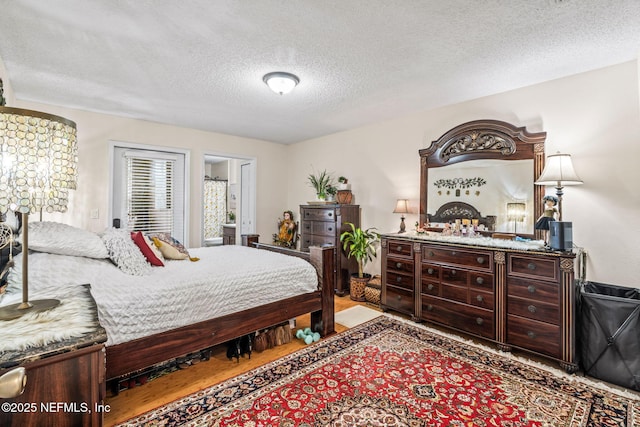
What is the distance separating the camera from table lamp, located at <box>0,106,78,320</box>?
3.27ft

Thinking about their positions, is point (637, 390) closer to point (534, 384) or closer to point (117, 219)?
point (534, 384)

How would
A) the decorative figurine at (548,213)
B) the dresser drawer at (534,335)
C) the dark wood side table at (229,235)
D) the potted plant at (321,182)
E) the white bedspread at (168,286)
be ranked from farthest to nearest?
the dark wood side table at (229,235) → the potted plant at (321,182) → the decorative figurine at (548,213) → the dresser drawer at (534,335) → the white bedspread at (168,286)

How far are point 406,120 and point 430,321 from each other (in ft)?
8.44

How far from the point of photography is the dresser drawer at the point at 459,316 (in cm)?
276

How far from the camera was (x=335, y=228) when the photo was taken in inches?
174

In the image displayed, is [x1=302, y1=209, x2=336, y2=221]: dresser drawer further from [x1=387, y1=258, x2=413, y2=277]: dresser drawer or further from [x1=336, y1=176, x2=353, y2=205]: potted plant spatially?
[x1=387, y1=258, x2=413, y2=277]: dresser drawer

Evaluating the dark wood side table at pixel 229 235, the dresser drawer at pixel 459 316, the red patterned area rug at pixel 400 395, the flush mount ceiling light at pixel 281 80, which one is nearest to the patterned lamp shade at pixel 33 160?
the red patterned area rug at pixel 400 395

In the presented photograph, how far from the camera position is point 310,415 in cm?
182

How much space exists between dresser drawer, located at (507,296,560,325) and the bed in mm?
1660

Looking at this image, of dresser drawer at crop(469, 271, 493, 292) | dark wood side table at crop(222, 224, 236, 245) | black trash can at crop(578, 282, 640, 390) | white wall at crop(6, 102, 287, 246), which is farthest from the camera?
dark wood side table at crop(222, 224, 236, 245)

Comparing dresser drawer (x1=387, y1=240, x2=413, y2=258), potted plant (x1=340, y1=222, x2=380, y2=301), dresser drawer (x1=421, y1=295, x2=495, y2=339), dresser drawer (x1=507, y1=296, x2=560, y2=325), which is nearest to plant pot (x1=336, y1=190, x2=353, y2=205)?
potted plant (x1=340, y1=222, x2=380, y2=301)

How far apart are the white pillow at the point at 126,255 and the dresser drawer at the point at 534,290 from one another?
119 inches

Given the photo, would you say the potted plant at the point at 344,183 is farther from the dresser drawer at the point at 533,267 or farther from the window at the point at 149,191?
the dresser drawer at the point at 533,267

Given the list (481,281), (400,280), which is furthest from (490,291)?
(400,280)
